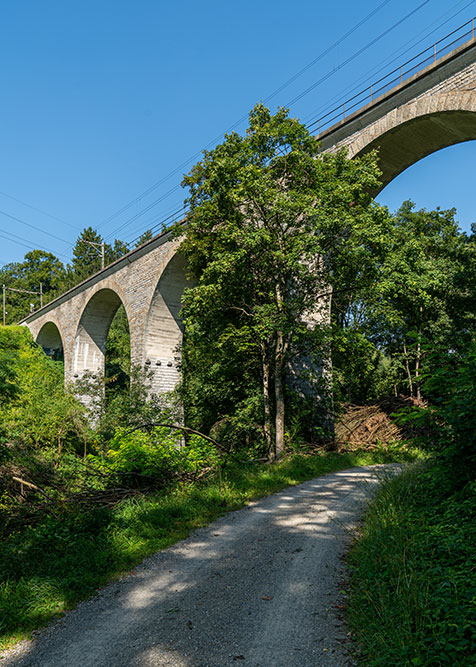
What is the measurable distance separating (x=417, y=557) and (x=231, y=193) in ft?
26.4

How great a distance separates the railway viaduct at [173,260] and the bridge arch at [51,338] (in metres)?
0.08

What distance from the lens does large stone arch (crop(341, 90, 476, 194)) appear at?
9.96 m

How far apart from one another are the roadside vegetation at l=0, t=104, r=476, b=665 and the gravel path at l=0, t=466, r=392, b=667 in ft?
0.75

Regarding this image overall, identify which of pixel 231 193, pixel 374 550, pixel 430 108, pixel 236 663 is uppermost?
pixel 430 108

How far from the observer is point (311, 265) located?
10930 millimetres

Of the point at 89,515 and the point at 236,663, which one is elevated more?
the point at 89,515

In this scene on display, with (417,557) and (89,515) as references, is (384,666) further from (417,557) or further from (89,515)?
(89,515)

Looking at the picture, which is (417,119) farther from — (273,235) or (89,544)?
(89,544)

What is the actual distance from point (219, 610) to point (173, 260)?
49.9 feet

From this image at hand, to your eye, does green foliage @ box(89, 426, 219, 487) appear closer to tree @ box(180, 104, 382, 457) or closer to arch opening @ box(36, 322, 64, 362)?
tree @ box(180, 104, 382, 457)

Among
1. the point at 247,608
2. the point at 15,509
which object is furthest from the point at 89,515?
the point at 247,608

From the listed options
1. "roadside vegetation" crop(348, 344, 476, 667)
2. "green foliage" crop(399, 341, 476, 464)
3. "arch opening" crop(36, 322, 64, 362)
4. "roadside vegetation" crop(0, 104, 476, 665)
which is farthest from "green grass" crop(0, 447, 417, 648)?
"arch opening" crop(36, 322, 64, 362)

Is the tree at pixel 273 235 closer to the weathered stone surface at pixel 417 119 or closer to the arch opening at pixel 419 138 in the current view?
the weathered stone surface at pixel 417 119

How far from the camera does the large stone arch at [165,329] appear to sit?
705 inches
